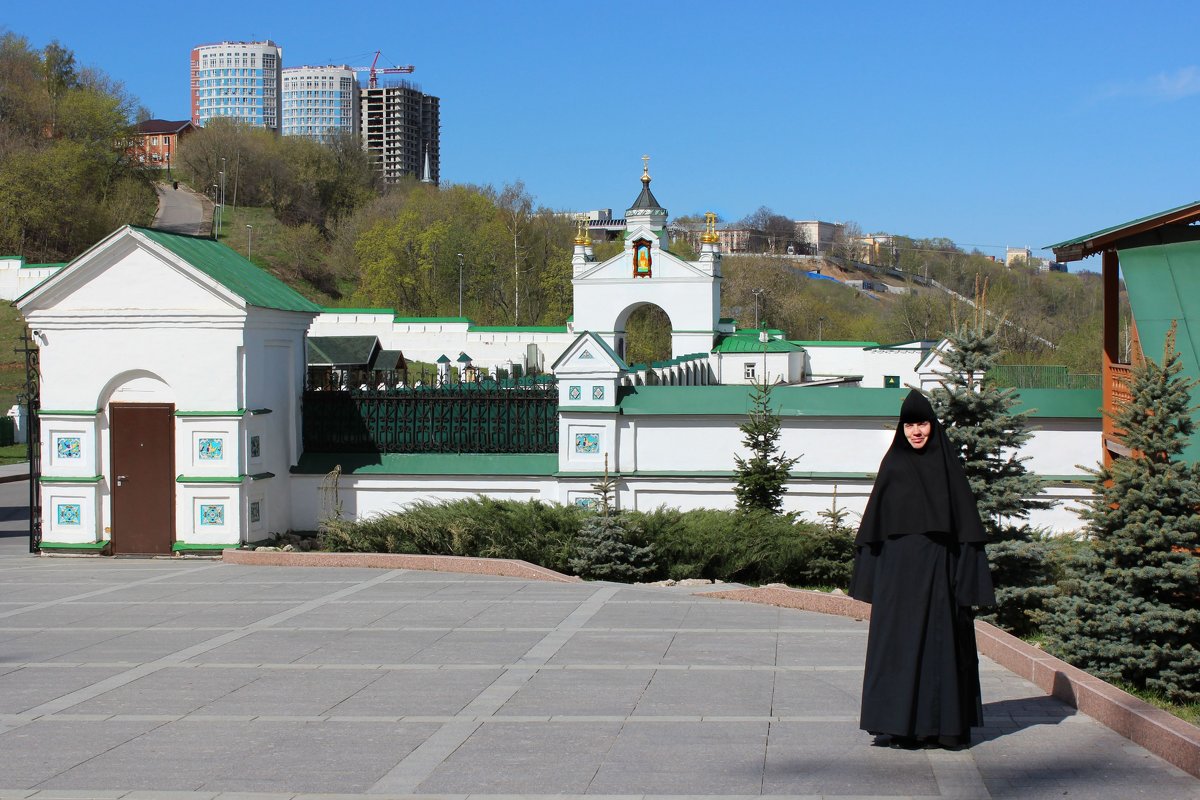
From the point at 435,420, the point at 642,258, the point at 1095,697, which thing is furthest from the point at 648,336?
the point at 1095,697

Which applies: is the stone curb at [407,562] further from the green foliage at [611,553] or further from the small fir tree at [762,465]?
the small fir tree at [762,465]

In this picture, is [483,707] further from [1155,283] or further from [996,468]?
[1155,283]

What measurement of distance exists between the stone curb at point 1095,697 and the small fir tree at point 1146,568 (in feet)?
2.46

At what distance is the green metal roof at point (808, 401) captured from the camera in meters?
16.3

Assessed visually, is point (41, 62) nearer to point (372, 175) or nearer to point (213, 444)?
point (372, 175)

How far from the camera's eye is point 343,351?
43.7m

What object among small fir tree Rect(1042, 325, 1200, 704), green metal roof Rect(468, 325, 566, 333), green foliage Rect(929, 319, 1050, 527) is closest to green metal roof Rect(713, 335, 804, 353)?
green metal roof Rect(468, 325, 566, 333)

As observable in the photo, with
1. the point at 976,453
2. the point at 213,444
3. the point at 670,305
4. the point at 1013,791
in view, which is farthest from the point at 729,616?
the point at 670,305

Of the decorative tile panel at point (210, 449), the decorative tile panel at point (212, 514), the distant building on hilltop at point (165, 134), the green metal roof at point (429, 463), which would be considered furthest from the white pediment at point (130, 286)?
the distant building on hilltop at point (165, 134)

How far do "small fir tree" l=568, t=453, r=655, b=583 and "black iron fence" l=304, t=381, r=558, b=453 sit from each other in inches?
129

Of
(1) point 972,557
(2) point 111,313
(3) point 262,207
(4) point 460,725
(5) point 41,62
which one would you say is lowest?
(4) point 460,725

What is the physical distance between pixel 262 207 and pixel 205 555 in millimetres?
101045

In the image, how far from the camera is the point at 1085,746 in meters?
7.25

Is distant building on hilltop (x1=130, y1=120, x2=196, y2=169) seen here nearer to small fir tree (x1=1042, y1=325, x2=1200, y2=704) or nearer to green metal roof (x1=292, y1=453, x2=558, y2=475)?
green metal roof (x1=292, y1=453, x2=558, y2=475)
